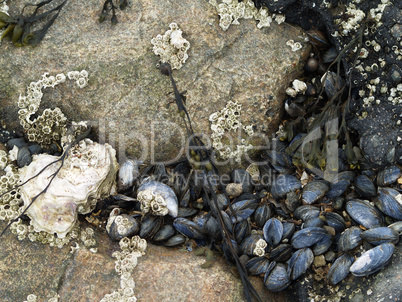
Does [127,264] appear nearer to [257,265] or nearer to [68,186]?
[68,186]

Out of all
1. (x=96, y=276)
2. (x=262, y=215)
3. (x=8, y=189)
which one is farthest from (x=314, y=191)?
(x=8, y=189)

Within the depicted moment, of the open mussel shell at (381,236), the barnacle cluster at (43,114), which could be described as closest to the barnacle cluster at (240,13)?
the barnacle cluster at (43,114)

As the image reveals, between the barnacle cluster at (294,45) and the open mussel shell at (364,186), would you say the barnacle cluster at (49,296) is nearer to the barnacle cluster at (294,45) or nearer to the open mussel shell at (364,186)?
the open mussel shell at (364,186)

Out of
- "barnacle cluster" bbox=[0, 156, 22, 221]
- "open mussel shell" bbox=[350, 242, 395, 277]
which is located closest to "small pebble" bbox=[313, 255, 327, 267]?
"open mussel shell" bbox=[350, 242, 395, 277]

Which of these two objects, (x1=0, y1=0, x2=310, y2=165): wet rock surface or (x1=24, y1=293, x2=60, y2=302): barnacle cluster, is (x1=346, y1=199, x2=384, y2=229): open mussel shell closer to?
(x1=0, y1=0, x2=310, y2=165): wet rock surface

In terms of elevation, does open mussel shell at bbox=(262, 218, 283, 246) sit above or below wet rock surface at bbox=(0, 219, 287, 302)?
above
